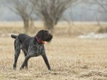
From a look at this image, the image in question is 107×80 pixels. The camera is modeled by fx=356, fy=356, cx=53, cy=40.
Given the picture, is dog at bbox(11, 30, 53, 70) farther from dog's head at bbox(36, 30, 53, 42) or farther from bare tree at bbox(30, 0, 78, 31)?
bare tree at bbox(30, 0, 78, 31)

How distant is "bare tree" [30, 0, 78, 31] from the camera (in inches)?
1661

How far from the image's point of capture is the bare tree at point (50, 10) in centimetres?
4219

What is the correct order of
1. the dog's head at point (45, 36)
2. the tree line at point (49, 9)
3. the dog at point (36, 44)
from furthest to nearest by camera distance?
the tree line at point (49, 9)
the dog at point (36, 44)
the dog's head at point (45, 36)

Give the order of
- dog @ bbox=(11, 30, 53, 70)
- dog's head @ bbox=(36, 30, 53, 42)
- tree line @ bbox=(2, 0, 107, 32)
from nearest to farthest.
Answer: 1. dog's head @ bbox=(36, 30, 53, 42)
2. dog @ bbox=(11, 30, 53, 70)
3. tree line @ bbox=(2, 0, 107, 32)

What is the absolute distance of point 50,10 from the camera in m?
43.0

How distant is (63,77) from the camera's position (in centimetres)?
952

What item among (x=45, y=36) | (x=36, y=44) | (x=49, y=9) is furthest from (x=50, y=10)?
(x=45, y=36)

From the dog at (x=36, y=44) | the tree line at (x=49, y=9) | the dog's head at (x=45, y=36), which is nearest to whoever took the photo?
the dog's head at (x=45, y=36)

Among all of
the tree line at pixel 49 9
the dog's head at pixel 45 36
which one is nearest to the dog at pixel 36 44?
the dog's head at pixel 45 36

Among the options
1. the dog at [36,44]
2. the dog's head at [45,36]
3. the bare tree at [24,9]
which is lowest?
the bare tree at [24,9]

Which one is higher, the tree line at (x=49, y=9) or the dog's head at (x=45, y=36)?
the dog's head at (x=45, y=36)

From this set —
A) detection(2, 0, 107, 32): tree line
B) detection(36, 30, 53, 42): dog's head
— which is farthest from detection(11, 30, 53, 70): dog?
detection(2, 0, 107, 32): tree line

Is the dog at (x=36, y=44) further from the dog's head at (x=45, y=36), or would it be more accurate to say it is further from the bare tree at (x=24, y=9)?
the bare tree at (x=24, y=9)

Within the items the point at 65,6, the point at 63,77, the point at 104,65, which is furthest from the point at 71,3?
the point at 63,77
